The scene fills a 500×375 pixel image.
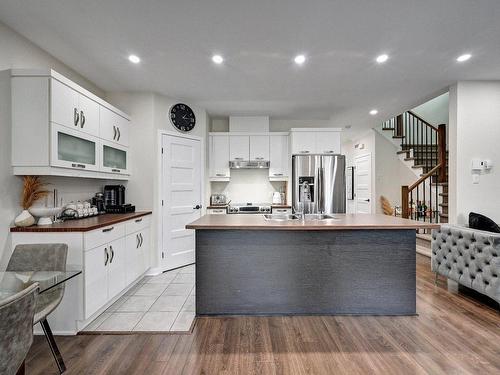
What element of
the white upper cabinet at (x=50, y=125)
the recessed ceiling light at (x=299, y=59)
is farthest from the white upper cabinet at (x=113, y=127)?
the recessed ceiling light at (x=299, y=59)

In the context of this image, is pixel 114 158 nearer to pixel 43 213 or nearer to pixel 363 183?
pixel 43 213

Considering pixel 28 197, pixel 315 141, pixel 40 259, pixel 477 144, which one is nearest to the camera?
pixel 40 259

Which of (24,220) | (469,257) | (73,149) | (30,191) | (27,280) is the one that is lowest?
(469,257)

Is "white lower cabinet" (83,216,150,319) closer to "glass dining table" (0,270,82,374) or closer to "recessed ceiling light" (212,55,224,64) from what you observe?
"glass dining table" (0,270,82,374)

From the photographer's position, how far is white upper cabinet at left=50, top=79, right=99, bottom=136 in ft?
7.60

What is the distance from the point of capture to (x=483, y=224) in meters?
2.92

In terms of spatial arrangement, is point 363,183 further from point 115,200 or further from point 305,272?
point 115,200

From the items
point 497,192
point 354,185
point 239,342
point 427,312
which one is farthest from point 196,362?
point 354,185

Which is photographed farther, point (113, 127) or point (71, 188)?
point (113, 127)

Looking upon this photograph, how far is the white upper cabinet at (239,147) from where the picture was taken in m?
4.83

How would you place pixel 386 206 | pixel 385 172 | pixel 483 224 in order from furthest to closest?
1. pixel 385 172
2. pixel 386 206
3. pixel 483 224

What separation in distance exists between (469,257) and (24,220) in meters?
4.37

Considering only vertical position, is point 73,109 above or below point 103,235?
above

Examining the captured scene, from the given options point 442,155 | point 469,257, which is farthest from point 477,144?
point 469,257
